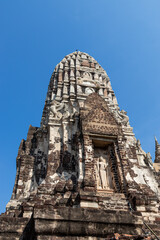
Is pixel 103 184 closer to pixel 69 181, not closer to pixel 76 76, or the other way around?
pixel 69 181

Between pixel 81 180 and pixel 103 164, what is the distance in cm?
207

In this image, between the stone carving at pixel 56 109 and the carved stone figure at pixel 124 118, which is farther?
the carved stone figure at pixel 124 118

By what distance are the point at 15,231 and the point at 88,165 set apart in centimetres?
424

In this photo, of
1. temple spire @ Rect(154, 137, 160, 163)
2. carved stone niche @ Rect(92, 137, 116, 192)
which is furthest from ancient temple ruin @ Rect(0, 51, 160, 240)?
temple spire @ Rect(154, 137, 160, 163)

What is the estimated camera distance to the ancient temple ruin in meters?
4.77

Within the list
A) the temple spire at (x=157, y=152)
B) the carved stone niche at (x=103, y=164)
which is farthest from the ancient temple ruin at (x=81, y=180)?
the temple spire at (x=157, y=152)

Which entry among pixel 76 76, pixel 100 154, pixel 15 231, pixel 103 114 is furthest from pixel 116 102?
pixel 15 231

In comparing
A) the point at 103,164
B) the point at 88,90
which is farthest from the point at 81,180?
the point at 88,90

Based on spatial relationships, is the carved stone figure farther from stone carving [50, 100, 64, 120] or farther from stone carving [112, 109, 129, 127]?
stone carving [50, 100, 64, 120]

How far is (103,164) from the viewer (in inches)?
426

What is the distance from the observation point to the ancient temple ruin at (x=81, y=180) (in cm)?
477

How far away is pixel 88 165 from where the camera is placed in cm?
964

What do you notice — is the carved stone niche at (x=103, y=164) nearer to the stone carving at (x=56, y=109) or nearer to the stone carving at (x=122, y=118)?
the stone carving at (x=122, y=118)

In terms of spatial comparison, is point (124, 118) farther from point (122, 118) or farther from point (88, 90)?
point (88, 90)
